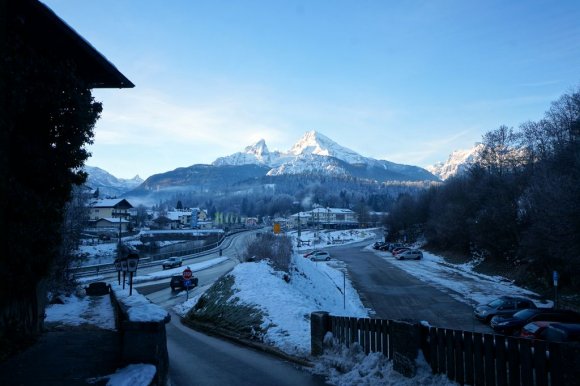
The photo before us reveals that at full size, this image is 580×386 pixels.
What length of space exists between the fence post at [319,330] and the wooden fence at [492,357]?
2528mm

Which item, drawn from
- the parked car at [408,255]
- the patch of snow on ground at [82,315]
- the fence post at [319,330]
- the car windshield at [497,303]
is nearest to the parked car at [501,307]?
the car windshield at [497,303]

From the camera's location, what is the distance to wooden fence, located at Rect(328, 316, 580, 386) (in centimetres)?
606

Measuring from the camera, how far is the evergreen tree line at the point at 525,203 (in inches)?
1062

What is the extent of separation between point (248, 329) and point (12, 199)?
1082 centimetres

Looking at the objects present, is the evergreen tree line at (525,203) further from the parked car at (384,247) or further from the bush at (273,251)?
the bush at (273,251)

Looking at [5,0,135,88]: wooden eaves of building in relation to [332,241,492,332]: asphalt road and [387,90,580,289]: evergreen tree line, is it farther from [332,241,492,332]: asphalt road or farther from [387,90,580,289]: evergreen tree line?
[387,90,580,289]: evergreen tree line

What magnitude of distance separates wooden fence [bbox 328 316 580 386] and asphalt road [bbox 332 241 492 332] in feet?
31.5

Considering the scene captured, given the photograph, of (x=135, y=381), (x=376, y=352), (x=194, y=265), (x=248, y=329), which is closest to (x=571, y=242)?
(x=248, y=329)

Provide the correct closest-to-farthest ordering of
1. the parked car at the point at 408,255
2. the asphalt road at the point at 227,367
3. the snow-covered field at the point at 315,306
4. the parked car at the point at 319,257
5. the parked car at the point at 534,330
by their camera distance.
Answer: the snow-covered field at the point at 315,306
the asphalt road at the point at 227,367
the parked car at the point at 534,330
the parked car at the point at 319,257
the parked car at the point at 408,255

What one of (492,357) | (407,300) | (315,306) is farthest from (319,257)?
(492,357)

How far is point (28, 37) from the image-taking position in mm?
8477

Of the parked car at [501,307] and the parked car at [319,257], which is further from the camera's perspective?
the parked car at [319,257]

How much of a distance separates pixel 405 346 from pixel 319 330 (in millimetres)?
3723

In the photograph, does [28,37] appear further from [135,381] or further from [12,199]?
[135,381]
